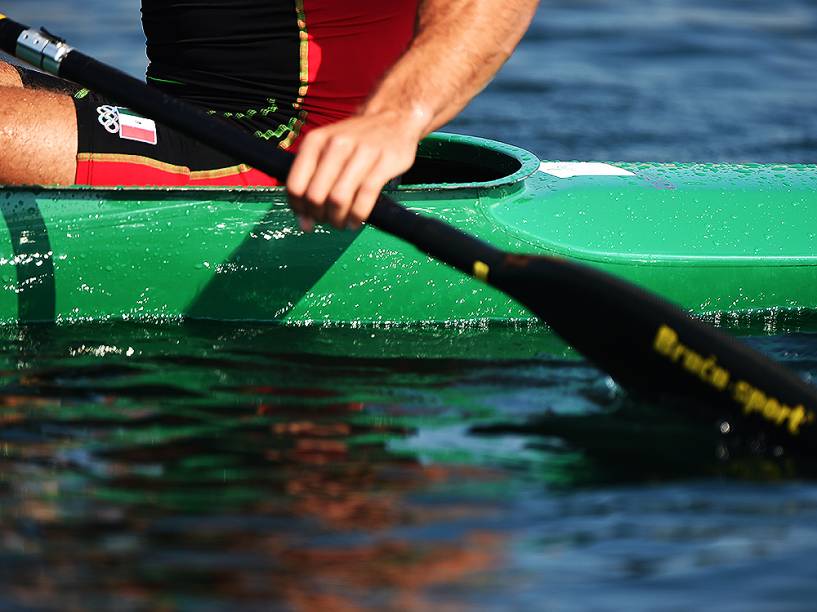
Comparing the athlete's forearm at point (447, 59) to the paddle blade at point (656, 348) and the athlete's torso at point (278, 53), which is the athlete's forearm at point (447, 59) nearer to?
the paddle blade at point (656, 348)

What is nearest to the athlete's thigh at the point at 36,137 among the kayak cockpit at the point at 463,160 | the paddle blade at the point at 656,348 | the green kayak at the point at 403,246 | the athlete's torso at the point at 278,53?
the green kayak at the point at 403,246

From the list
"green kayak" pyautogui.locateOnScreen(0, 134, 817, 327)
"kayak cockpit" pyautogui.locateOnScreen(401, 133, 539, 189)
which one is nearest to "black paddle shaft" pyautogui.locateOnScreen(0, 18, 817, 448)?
"green kayak" pyautogui.locateOnScreen(0, 134, 817, 327)

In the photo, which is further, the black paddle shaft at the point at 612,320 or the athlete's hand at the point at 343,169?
the black paddle shaft at the point at 612,320

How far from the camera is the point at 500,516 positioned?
7.86 ft

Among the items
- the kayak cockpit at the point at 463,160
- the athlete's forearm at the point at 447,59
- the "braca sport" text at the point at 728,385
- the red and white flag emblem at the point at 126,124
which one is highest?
the athlete's forearm at the point at 447,59

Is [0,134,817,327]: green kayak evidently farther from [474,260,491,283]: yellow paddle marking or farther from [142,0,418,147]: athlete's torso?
[474,260,491,283]: yellow paddle marking

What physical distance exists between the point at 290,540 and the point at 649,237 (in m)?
1.57

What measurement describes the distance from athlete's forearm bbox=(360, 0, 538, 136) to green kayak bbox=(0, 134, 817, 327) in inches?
25.5

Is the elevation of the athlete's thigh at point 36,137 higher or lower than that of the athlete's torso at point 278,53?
lower

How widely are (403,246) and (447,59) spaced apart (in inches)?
33.1

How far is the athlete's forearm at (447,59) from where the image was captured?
262cm

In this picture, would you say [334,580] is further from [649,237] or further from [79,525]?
[649,237]

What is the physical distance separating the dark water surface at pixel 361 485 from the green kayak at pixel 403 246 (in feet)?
0.29

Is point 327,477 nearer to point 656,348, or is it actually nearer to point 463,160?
point 656,348
